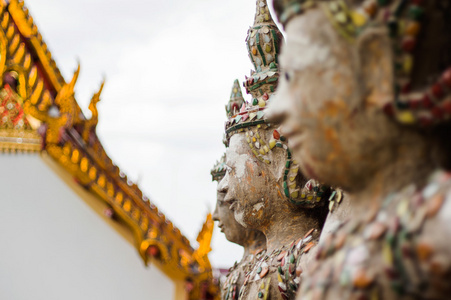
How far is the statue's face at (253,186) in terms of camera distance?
2525 mm

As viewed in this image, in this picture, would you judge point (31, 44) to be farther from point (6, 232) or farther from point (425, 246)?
point (425, 246)

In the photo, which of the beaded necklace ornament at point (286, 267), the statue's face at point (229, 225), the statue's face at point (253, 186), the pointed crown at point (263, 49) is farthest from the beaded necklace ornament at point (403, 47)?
the statue's face at point (229, 225)

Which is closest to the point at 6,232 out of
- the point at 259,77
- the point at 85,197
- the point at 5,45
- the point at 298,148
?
the point at 85,197

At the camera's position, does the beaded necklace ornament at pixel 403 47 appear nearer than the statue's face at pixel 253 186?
Yes

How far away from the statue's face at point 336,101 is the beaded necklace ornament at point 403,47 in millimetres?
16

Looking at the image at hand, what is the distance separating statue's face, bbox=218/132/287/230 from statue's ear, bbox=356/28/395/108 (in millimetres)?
1448

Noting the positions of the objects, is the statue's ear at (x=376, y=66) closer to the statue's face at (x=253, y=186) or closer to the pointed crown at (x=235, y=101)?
the statue's face at (x=253, y=186)

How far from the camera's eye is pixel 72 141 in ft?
12.7

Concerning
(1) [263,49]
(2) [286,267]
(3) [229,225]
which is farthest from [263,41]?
(3) [229,225]

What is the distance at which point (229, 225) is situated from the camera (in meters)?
3.39

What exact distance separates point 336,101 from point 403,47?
127 mm

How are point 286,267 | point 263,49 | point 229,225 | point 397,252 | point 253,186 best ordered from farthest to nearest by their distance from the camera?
point 229,225, point 263,49, point 253,186, point 286,267, point 397,252

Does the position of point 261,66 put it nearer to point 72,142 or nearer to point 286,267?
point 286,267

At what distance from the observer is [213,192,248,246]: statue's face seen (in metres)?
3.35
